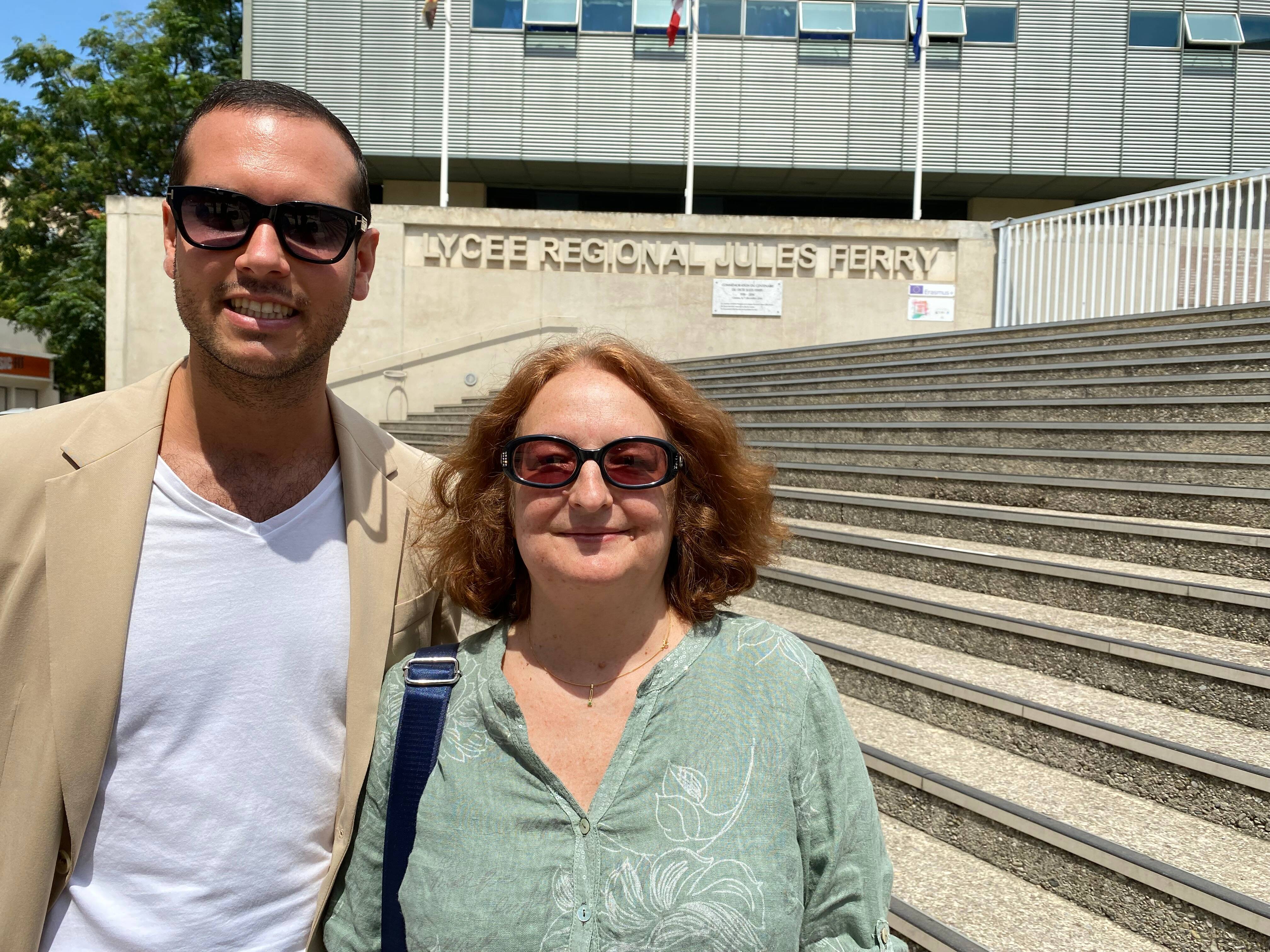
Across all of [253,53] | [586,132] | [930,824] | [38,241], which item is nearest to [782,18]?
[586,132]

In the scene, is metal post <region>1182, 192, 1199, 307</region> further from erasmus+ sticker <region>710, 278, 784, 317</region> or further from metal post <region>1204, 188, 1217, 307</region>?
erasmus+ sticker <region>710, 278, 784, 317</region>

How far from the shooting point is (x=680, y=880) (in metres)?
1.43

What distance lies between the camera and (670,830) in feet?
4.81

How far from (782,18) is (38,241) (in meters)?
20.9

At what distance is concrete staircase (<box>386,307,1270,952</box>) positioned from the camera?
2.81 meters

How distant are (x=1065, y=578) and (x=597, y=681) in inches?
135

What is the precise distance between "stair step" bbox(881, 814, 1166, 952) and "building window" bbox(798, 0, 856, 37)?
22902mm

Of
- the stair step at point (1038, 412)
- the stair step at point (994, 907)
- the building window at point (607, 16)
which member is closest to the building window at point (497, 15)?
the building window at point (607, 16)

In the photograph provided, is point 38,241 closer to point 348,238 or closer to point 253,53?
point 253,53

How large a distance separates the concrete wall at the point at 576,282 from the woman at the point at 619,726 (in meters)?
14.5

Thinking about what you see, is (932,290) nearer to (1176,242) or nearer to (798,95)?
(1176,242)

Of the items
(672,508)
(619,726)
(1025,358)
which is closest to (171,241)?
(672,508)

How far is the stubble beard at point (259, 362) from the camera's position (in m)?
1.63

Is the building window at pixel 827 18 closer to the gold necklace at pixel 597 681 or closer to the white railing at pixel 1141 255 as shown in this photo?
the white railing at pixel 1141 255
